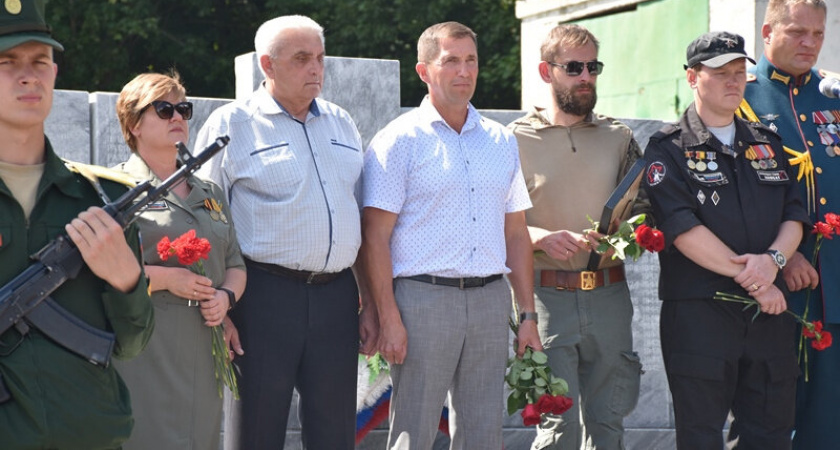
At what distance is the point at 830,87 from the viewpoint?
5.42 meters

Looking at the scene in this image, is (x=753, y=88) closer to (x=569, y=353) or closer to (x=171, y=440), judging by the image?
(x=569, y=353)

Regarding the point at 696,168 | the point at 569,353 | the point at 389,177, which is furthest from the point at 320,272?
the point at 696,168

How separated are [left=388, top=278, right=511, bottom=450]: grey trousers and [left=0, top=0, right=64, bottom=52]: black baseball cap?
6.98ft

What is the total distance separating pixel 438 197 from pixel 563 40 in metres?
1.07

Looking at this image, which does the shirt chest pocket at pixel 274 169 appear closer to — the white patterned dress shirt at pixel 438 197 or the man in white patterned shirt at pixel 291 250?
the man in white patterned shirt at pixel 291 250

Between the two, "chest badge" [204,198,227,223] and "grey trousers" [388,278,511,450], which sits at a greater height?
"chest badge" [204,198,227,223]

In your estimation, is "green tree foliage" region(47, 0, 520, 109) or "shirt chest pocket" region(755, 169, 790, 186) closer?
"shirt chest pocket" region(755, 169, 790, 186)

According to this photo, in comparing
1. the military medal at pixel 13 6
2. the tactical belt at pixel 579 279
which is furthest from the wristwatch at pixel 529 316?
the military medal at pixel 13 6

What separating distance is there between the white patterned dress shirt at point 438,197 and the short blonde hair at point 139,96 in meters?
0.92

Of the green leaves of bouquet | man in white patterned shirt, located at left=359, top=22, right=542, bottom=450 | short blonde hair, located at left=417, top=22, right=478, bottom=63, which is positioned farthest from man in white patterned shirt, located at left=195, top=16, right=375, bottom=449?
the green leaves of bouquet

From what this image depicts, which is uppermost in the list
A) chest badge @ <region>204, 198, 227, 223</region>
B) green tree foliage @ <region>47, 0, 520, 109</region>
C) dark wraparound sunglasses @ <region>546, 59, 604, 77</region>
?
green tree foliage @ <region>47, 0, 520, 109</region>

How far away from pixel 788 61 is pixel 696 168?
2.70 feet

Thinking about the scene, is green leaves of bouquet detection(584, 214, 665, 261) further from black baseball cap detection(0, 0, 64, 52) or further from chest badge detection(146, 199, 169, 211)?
black baseball cap detection(0, 0, 64, 52)

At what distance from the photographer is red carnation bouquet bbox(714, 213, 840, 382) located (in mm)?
5160
